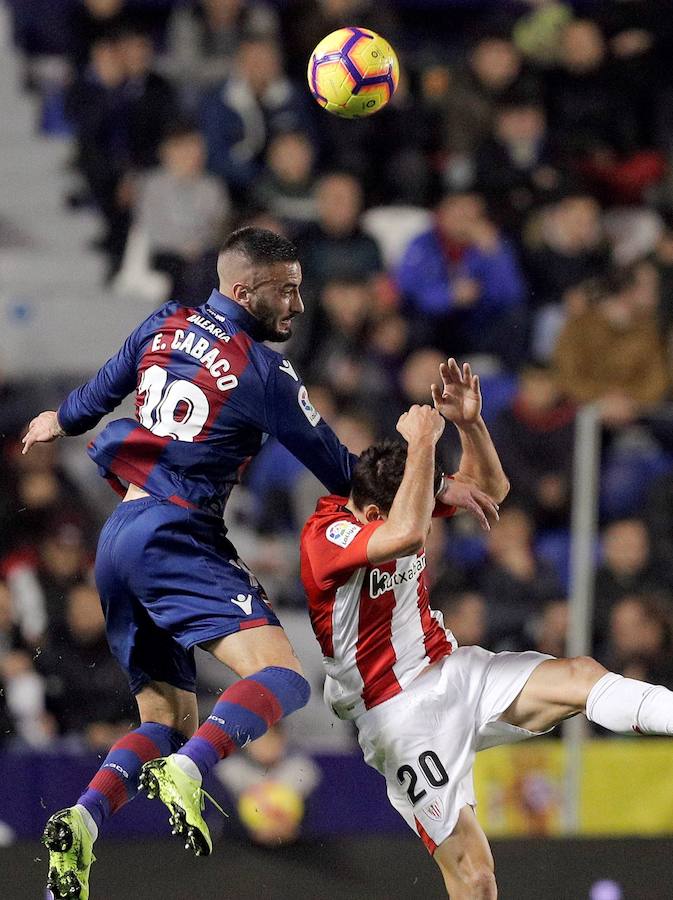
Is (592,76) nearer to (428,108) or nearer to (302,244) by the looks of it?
(428,108)

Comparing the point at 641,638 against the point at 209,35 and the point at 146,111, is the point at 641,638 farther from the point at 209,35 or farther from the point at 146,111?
the point at 209,35

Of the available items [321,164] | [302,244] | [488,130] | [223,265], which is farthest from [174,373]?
[488,130]

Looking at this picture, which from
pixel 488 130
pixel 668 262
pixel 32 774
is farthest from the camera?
pixel 488 130

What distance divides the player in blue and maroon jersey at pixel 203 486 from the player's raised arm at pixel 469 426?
0.41 metres

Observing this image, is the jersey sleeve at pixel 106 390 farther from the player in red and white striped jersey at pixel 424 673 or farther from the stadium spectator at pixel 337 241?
the stadium spectator at pixel 337 241

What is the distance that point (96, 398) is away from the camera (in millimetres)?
5320

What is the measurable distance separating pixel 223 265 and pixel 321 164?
4.70 meters

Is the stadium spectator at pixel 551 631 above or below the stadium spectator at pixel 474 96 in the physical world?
below

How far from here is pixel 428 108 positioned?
403 inches

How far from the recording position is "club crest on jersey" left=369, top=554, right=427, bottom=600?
516 cm

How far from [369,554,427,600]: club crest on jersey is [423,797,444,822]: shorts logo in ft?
2.29

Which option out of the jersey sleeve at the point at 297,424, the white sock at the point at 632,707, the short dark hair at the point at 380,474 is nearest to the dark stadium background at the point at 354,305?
the jersey sleeve at the point at 297,424

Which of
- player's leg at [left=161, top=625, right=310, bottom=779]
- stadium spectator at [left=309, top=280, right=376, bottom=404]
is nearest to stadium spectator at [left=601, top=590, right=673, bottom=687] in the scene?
stadium spectator at [left=309, top=280, right=376, bottom=404]

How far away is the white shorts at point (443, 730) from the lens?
518cm
